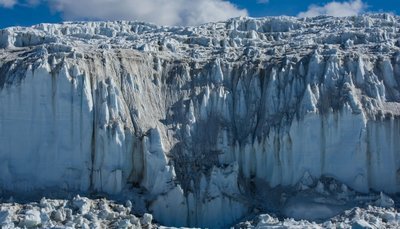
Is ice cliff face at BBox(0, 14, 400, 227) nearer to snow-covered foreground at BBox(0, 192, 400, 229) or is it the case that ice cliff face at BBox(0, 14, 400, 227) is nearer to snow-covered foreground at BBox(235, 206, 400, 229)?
snow-covered foreground at BBox(0, 192, 400, 229)

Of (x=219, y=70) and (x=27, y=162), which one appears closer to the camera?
(x=27, y=162)

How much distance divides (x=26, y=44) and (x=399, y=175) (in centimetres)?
2464

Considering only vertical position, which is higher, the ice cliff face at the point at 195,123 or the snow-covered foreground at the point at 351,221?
the ice cliff face at the point at 195,123

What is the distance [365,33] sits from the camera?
4959cm

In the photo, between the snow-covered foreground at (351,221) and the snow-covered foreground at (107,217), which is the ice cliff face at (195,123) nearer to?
the snow-covered foreground at (107,217)

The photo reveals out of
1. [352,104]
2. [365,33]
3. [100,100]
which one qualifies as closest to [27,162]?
[100,100]

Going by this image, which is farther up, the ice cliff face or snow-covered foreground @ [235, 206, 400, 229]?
the ice cliff face

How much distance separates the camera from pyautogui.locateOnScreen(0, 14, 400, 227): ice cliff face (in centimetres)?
4091

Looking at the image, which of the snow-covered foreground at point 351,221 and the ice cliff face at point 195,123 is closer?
the snow-covered foreground at point 351,221

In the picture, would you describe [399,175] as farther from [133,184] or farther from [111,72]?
[111,72]

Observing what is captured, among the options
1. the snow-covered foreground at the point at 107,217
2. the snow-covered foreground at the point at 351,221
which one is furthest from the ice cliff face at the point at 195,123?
the snow-covered foreground at the point at 351,221

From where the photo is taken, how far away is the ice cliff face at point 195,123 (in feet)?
134

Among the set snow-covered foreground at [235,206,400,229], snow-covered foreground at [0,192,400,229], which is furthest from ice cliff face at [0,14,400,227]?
snow-covered foreground at [235,206,400,229]

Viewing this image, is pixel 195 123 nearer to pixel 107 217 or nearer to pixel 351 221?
pixel 107 217
